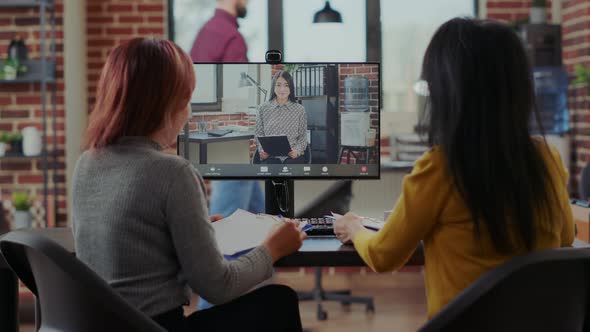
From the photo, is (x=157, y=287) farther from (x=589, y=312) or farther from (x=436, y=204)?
(x=589, y=312)

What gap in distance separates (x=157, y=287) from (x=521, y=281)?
71 centimetres

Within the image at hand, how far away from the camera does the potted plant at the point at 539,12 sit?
4.59 meters

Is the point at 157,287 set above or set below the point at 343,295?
above

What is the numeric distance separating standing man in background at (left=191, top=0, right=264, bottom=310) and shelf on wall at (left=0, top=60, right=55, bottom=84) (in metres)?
0.75

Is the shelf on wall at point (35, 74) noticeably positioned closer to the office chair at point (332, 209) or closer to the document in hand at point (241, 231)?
the office chair at point (332, 209)

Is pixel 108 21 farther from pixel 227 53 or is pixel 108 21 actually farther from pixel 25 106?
pixel 227 53

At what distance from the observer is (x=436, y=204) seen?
4.88ft

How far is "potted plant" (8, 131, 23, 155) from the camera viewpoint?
13.3 ft

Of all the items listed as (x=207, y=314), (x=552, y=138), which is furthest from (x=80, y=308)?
(x=552, y=138)

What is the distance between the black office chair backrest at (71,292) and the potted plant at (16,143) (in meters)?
2.71

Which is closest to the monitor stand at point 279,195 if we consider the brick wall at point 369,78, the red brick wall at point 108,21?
the brick wall at point 369,78

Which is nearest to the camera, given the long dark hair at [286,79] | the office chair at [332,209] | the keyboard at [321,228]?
the keyboard at [321,228]

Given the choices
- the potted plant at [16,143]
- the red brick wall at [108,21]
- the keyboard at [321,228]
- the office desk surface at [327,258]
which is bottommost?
the office desk surface at [327,258]

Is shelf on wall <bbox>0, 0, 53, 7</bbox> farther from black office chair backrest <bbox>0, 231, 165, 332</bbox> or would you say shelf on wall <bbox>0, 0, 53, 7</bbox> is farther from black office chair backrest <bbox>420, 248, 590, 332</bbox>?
black office chair backrest <bbox>420, 248, 590, 332</bbox>
